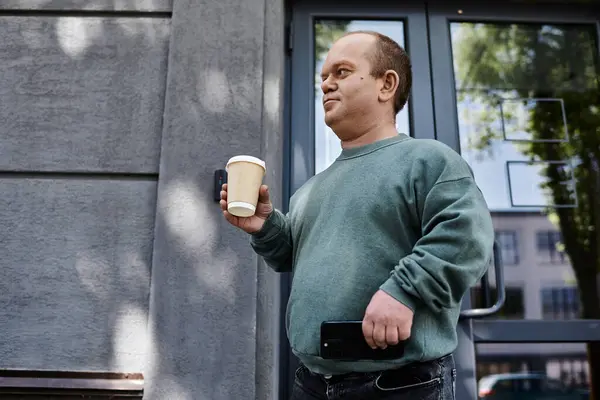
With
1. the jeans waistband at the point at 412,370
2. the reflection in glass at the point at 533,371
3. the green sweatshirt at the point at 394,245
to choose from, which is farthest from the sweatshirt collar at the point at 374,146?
the reflection in glass at the point at 533,371

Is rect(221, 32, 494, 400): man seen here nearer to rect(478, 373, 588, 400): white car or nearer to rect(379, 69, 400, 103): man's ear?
rect(379, 69, 400, 103): man's ear

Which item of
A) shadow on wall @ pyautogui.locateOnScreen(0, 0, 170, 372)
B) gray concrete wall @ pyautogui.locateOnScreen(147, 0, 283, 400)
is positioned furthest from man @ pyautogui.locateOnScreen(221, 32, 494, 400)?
shadow on wall @ pyautogui.locateOnScreen(0, 0, 170, 372)

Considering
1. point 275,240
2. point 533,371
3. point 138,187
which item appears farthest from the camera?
point 533,371

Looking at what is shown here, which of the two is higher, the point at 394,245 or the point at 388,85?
the point at 388,85

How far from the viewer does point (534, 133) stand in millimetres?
3471

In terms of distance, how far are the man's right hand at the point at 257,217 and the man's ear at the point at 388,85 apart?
46 centimetres

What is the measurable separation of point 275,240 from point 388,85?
0.60 metres

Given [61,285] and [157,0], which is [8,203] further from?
[157,0]

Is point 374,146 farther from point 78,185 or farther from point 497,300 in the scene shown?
point 78,185

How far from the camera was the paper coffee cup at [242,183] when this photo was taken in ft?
5.37

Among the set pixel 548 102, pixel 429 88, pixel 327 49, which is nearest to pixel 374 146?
pixel 429 88

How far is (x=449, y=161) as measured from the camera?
1.59 m

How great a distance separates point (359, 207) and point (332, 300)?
0.89 ft

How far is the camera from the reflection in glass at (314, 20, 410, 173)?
3.23 m
